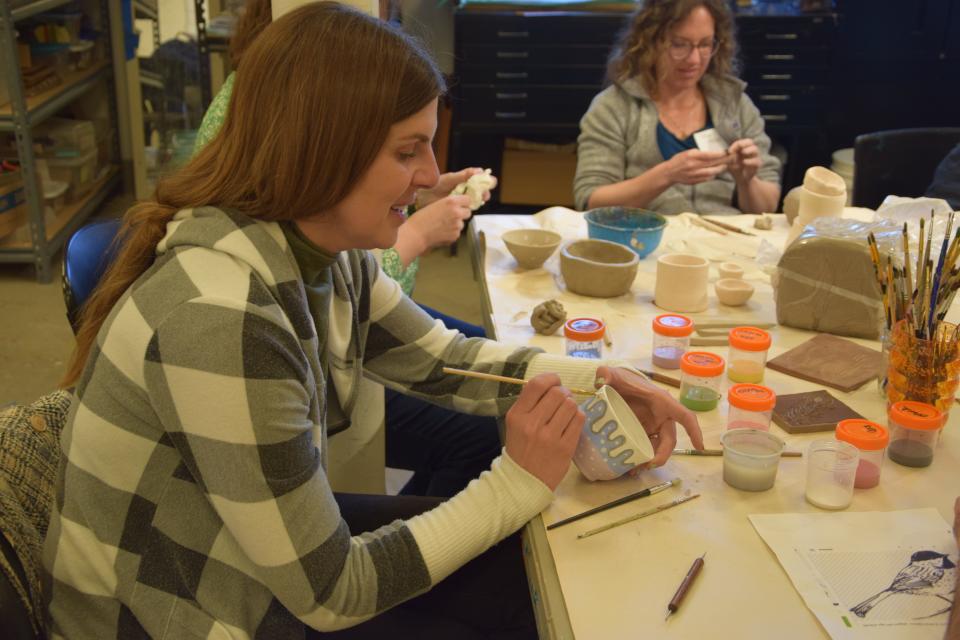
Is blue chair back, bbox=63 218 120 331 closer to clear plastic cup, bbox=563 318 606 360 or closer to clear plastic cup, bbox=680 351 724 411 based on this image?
clear plastic cup, bbox=563 318 606 360

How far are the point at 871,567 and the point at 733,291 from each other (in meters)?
0.86

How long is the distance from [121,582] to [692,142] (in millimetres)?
2093

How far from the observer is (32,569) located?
1.12m

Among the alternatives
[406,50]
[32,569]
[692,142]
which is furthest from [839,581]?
[692,142]

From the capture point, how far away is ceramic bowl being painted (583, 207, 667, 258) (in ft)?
6.94

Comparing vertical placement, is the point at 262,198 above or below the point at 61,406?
above

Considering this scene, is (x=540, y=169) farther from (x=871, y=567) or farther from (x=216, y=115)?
(x=871, y=567)

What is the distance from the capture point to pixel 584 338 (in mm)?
1593

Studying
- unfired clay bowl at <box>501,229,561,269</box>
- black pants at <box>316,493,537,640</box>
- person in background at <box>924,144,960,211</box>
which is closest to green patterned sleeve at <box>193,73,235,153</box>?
unfired clay bowl at <box>501,229,561,269</box>

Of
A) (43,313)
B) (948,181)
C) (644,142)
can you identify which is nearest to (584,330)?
(644,142)

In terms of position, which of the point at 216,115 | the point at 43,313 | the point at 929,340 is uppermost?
the point at 216,115

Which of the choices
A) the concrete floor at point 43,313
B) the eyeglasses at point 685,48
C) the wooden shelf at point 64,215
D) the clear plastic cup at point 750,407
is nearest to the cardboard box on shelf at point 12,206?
the wooden shelf at point 64,215

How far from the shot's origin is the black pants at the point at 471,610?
131 cm

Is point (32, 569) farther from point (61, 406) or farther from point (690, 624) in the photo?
point (690, 624)
